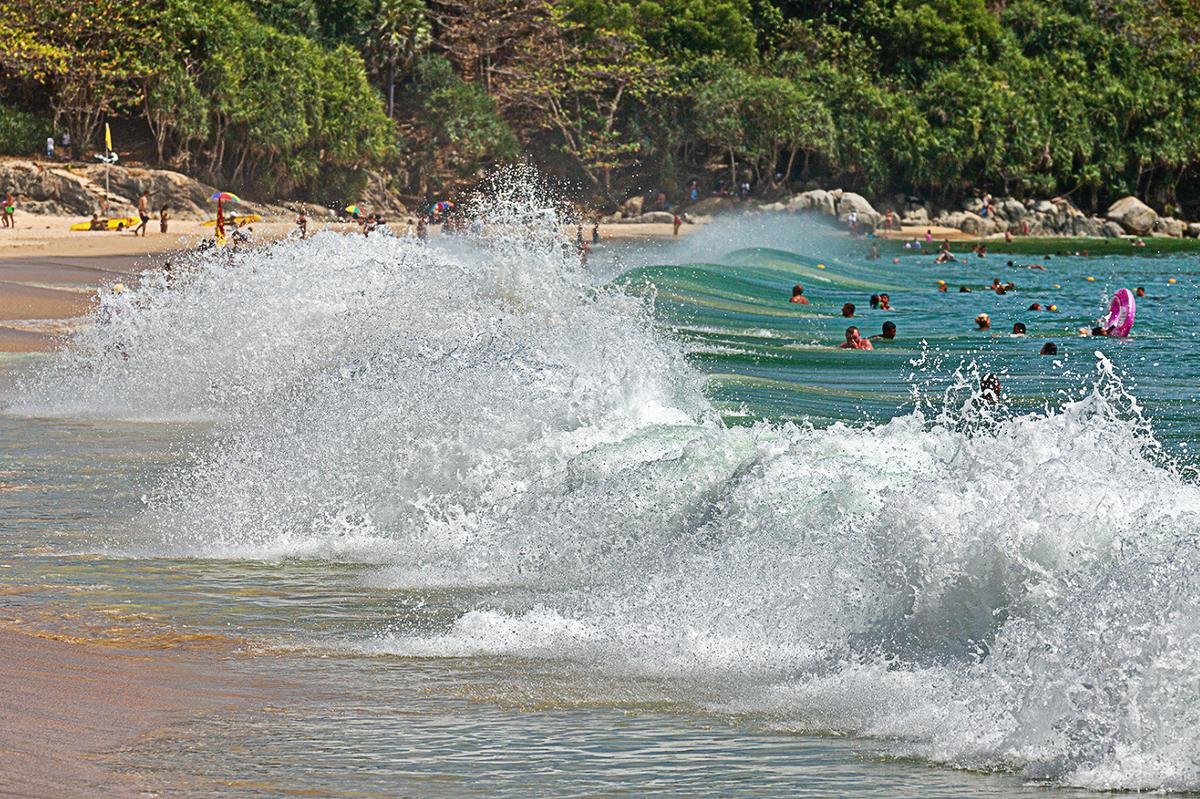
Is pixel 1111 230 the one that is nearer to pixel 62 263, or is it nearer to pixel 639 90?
pixel 639 90

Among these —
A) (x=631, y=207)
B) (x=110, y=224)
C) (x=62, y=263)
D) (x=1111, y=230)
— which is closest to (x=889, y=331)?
(x=62, y=263)

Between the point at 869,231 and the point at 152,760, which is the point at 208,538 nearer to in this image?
the point at 152,760

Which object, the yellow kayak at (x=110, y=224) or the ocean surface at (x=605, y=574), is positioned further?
the yellow kayak at (x=110, y=224)

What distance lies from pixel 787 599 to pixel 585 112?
5859cm

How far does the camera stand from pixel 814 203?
220 ft

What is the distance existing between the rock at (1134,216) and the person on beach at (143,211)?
1617 inches

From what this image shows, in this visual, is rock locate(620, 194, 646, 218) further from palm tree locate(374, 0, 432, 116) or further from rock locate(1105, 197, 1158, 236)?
rock locate(1105, 197, 1158, 236)

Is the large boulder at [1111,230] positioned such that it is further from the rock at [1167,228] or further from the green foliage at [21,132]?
the green foliage at [21,132]

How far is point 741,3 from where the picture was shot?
72500 mm

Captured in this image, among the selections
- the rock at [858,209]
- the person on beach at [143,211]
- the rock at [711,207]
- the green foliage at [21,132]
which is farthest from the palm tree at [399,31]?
the rock at [858,209]

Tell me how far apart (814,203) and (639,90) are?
806 cm

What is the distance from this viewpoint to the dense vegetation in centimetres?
5512

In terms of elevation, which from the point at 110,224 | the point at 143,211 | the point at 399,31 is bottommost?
the point at 110,224

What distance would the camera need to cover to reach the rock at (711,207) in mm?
66625
